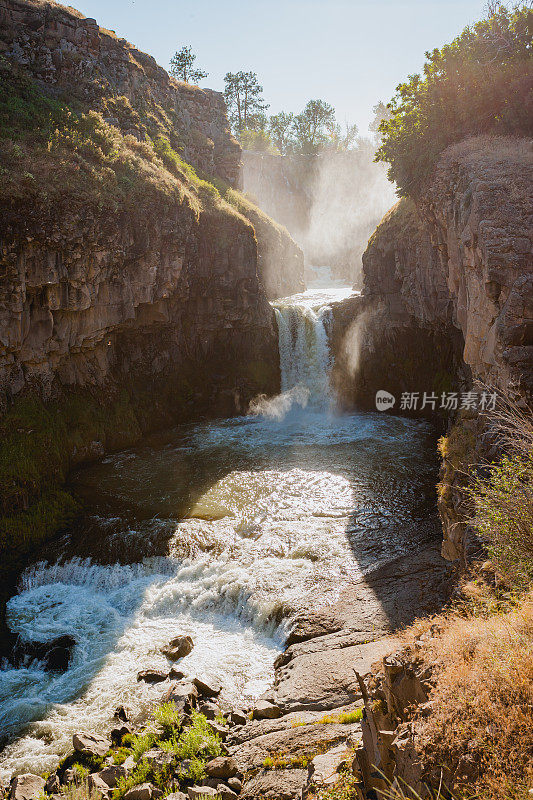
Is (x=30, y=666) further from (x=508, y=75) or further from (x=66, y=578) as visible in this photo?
(x=508, y=75)

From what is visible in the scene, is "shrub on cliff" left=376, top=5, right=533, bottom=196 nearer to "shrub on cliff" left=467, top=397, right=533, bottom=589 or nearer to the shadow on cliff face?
the shadow on cliff face

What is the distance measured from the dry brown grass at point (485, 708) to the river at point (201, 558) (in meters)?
6.67

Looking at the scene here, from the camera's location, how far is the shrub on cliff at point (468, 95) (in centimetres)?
2277

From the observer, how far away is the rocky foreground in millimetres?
6797

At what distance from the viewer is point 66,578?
16.2 meters

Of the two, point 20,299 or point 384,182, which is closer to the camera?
point 20,299

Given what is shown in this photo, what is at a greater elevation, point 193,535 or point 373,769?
point 373,769

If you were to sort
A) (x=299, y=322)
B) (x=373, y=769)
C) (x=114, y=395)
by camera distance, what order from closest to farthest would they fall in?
(x=373, y=769) → (x=114, y=395) → (x=299, y=322)

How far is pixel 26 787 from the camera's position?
9141mm

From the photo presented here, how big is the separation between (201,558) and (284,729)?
277 inches

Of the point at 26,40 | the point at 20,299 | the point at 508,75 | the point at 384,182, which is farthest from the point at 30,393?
the point at 384,182

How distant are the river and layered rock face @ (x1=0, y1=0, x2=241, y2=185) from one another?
850 inches

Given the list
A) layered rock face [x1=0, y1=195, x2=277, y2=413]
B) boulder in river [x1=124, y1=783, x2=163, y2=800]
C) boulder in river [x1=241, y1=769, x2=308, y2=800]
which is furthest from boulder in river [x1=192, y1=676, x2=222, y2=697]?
layered rock face [x1=0, y1=195, x2=277, y2=413]

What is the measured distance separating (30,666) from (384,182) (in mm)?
78242
